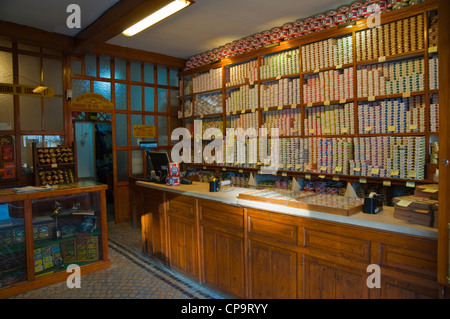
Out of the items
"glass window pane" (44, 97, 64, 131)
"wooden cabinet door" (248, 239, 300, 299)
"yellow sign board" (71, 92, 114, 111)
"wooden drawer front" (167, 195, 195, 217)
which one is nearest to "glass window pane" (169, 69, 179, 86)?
"yellow sign board" (71, 92, 114, 111)

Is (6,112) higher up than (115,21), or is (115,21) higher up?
(115,21)

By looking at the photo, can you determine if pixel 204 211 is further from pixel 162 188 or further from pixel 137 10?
pixel 137 10

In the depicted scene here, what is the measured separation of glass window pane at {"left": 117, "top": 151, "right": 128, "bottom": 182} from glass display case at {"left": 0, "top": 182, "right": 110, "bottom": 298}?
2.05m

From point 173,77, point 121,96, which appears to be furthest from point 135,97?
point 173,77

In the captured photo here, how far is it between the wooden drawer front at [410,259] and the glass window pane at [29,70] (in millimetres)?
5576

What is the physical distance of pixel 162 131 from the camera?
269 inches

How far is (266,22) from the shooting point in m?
4.80

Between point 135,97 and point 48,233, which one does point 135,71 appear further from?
point 48,233

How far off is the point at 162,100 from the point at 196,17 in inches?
103

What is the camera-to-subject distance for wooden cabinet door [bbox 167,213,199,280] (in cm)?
340

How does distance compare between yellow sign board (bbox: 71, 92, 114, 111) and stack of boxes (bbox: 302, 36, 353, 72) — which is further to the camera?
yellow sign board (bbox: 71, 92, 114, 111)

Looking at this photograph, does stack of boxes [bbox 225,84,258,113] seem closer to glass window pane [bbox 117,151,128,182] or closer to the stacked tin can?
the stacked tin can

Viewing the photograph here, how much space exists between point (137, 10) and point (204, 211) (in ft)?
8.53
